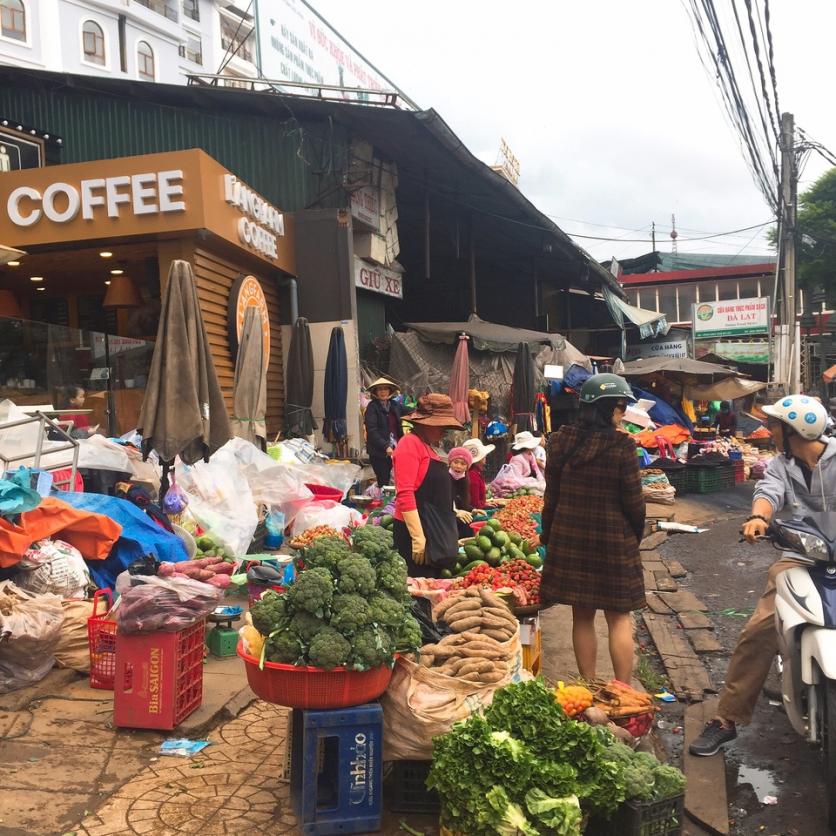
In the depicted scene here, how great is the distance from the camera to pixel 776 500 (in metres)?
4.26

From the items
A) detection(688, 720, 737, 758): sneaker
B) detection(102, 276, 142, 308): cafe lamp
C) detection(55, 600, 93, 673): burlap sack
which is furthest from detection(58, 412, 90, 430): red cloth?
detection(688, 720, 737, 758): sneaker

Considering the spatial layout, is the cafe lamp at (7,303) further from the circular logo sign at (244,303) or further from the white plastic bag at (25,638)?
the white plastic bag at (25,638)

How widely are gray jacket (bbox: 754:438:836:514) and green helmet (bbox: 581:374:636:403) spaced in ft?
2.93

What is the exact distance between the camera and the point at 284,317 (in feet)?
46.6

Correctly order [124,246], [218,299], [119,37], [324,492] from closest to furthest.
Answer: [324,492]
[124,246]
[218,299]
[119,37]

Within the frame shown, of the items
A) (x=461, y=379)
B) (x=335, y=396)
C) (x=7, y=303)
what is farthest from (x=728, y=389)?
(x=7, y=303)

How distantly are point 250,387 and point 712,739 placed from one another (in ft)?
25.1

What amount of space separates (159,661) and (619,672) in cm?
268

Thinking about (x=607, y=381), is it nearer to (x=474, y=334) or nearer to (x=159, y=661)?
(x=159, y=661)

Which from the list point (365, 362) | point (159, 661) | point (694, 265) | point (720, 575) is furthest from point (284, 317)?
point (694, 265)

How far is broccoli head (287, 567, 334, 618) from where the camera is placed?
10.8 ft

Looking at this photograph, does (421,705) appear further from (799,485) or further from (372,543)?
(799,485)

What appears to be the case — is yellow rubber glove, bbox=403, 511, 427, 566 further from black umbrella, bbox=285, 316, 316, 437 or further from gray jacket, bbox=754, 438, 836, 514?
black umbrella, bbox=285, 316, 316, 437

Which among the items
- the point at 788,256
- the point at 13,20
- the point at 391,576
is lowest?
the point at 391,576
